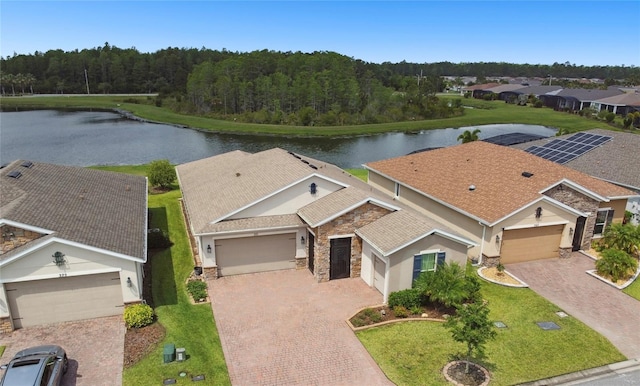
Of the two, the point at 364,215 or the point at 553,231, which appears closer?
the point at 364,215

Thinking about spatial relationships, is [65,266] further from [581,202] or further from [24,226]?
[581,202]

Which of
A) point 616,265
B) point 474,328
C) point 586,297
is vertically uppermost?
point 474,328

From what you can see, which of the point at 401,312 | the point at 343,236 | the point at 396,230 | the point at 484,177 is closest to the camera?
the point at 401,312

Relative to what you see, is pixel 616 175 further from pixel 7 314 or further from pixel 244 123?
pixel 244 123

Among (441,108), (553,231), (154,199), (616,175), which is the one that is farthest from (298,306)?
(441,108)

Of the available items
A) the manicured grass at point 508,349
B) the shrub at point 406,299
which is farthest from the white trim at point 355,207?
the manicured grass at point 508,349

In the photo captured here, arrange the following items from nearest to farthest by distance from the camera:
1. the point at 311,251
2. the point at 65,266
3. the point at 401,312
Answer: the point at 65,266
the point at 401,312
the point at 311,251

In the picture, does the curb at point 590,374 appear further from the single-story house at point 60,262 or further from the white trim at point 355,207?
the single-story house at point 60,262

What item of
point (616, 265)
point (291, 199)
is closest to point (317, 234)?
point (291, 199)
